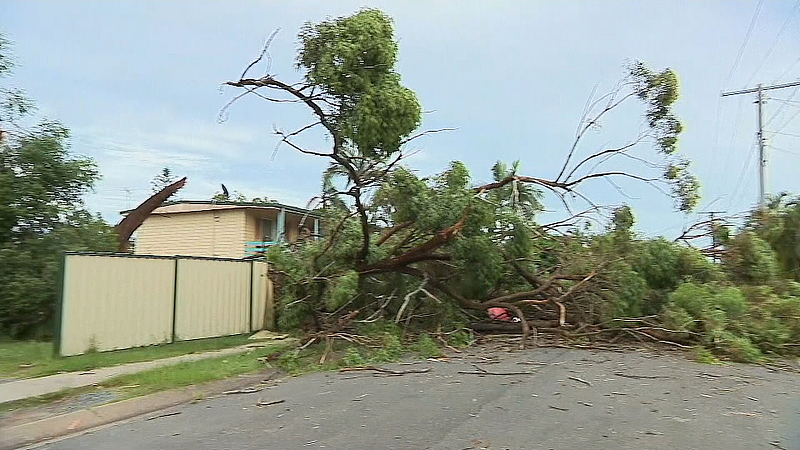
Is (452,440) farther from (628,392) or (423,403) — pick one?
(628,392)

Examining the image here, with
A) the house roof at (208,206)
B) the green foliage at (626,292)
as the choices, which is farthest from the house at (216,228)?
the green foliage at (626,292)

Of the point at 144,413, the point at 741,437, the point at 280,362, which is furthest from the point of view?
the point at 280,362

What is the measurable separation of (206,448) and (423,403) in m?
2.95

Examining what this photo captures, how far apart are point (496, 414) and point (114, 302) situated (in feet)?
25.3

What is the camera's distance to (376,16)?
480 inches

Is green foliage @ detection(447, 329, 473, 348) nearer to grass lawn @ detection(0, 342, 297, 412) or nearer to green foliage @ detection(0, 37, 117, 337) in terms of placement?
grass lawn @ detection(0, 342, 297, 412)

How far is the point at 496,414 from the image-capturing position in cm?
776

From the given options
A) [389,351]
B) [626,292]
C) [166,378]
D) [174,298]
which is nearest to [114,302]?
[174,298]

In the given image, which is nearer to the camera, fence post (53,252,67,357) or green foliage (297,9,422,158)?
fence post (53,252,67,357)

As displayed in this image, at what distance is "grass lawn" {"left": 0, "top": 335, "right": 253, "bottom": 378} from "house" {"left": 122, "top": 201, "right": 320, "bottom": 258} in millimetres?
9359

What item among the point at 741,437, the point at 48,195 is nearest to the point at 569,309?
the point at 741,437

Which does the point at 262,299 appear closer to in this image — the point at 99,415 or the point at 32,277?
the point at 32,277

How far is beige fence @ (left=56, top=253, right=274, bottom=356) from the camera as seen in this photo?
456 inches

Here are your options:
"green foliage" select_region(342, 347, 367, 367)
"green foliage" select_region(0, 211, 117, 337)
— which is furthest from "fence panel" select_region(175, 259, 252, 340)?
"green foliage" select_region(342, 347, 367, 367)
